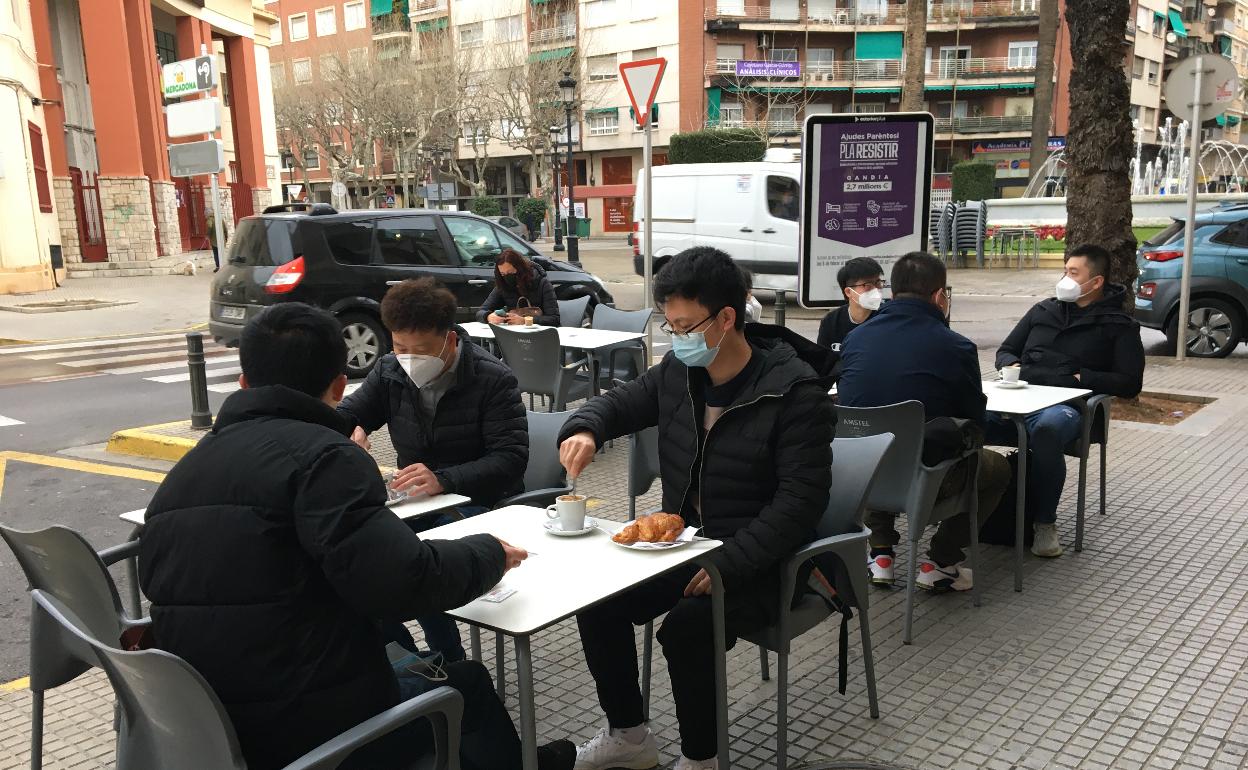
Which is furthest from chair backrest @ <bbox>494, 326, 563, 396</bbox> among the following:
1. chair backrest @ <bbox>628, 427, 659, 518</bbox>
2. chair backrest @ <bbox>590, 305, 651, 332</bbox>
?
chair backrest @ <bbox>628, 427, 659, 518</bbox>

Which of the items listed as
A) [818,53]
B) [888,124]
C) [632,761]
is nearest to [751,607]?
[632,761]

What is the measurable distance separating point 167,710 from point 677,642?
143 centimetres

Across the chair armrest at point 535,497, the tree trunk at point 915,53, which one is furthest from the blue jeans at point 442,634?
the tree trunk at point 915,53

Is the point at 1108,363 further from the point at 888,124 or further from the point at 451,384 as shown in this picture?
the point at 451,384

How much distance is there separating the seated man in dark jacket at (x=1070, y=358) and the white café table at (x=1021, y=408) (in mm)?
135

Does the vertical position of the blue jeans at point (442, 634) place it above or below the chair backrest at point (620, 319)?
below

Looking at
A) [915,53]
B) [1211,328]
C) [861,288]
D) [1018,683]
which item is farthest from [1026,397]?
[915,53]

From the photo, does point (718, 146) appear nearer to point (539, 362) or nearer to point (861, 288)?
point (539, 362)

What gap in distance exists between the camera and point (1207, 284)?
10.9m

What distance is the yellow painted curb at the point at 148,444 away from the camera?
7406 millimetres

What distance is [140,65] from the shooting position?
25953mm

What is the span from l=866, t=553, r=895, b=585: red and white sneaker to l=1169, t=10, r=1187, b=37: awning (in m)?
68.3

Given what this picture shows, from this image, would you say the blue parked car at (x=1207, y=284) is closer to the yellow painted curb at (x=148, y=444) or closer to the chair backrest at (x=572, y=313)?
the chair backrest at (x=572, y=313)

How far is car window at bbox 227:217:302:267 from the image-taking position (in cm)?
1032
